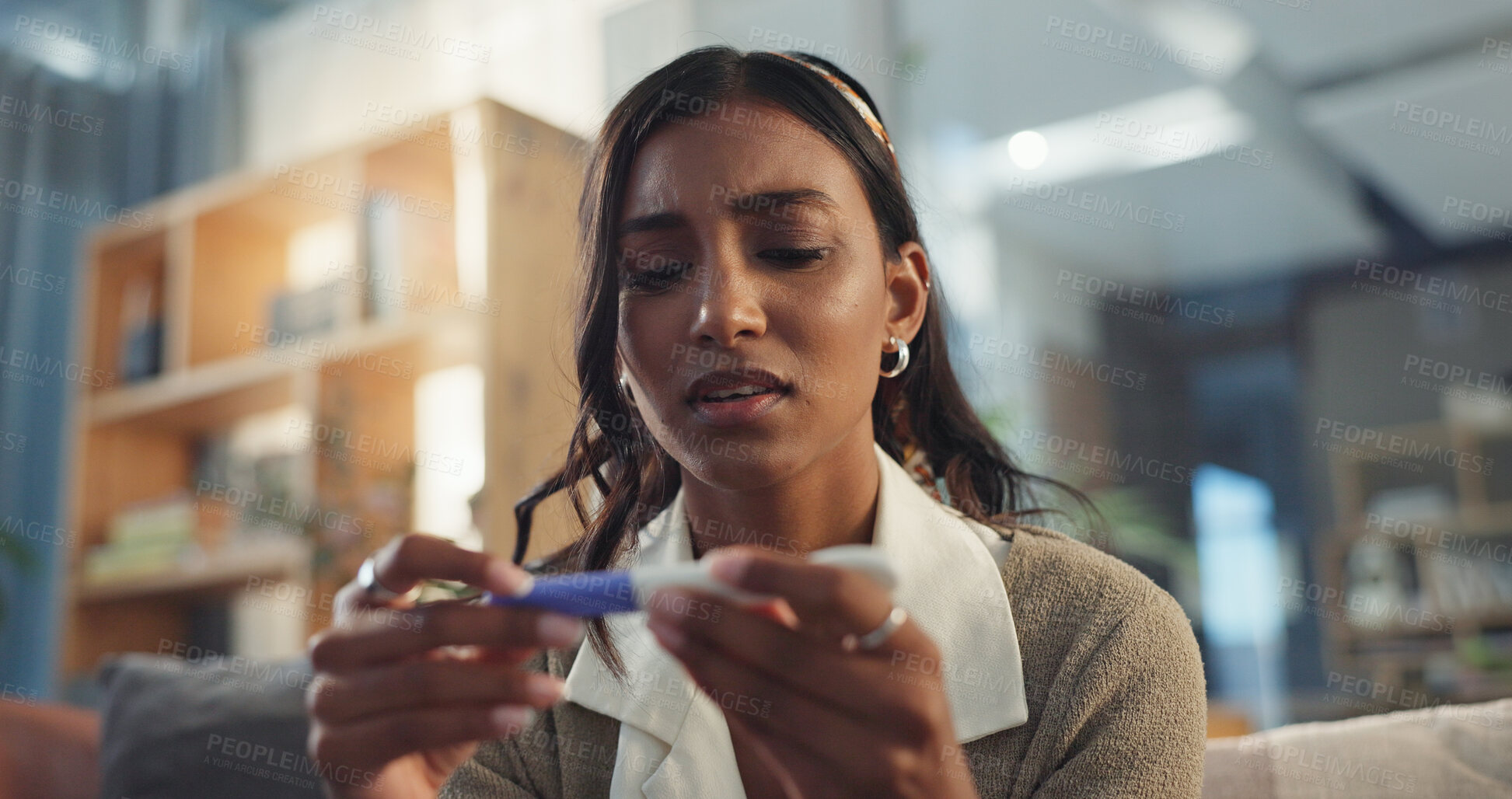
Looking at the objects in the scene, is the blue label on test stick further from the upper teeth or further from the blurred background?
the blurred background

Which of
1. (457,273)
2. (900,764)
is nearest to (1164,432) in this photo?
(457,273)

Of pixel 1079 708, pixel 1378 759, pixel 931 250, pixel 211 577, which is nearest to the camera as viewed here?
pixel 1079 708

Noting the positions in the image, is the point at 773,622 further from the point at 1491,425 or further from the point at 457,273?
the point at 1491,425

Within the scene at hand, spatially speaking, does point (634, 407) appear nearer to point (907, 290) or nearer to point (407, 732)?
point (907, 290)

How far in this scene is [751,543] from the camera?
1147 mm

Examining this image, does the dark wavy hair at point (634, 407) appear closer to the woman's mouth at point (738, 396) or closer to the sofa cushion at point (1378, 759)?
the woman's mouth at point (738, 396)

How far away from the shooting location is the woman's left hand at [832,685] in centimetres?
64

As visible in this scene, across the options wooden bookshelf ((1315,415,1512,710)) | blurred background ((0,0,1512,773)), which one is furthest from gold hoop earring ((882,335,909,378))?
wooden bookshelf ((1315,415,1512,710))

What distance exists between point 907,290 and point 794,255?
220 millimetres

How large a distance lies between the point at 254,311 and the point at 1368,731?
9.63 ft

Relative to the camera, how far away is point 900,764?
0.65 m

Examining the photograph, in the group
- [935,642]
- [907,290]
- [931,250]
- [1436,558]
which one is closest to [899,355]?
[907,290]

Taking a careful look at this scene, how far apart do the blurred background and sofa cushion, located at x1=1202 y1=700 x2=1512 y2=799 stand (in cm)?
33

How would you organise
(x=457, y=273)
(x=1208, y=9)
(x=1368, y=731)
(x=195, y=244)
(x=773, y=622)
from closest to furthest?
(x=773, y=622) < (x=1368, y=731) < (x=457, y=273) < (x=195, y=244) < (x=1208, y=9)
